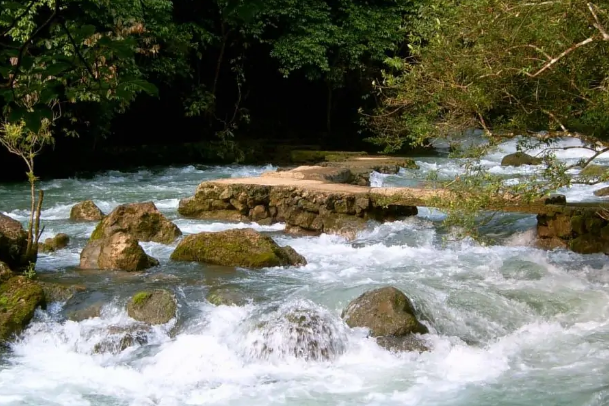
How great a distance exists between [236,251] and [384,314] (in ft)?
7.62

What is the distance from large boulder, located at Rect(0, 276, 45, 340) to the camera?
19.5ft

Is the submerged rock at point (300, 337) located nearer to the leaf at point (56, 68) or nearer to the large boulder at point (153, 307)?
the large boulder at point (153, 307)

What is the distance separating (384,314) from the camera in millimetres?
5949

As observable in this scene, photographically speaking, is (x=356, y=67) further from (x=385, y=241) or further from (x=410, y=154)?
(x=385, y=241)

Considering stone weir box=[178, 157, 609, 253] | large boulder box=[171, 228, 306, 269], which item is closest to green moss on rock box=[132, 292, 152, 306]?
large boulder box=[171, 228, 306, 269]

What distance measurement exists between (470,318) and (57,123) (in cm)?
1178

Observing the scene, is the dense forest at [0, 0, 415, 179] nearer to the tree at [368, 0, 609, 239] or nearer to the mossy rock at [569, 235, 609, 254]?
the mossy rock at [569, 235, 609, 254]

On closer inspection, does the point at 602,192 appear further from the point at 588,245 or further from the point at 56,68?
the point at 56,68

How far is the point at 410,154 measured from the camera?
2067cm

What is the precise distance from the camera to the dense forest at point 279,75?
83.0 inches

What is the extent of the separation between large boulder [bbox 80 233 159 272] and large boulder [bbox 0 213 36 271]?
0.58 meters

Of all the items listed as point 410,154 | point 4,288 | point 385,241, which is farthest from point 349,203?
point 410,154

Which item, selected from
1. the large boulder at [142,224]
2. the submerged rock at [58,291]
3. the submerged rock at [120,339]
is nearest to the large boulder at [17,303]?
the submerged rock at [58,291]

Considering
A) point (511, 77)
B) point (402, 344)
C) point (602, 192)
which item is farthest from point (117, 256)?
point (602, 192)
